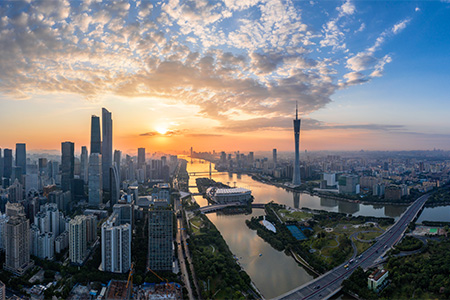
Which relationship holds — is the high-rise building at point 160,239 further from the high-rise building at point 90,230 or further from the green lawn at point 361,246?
the green lawn at point 361,246

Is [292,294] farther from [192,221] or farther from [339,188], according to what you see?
[339,188]

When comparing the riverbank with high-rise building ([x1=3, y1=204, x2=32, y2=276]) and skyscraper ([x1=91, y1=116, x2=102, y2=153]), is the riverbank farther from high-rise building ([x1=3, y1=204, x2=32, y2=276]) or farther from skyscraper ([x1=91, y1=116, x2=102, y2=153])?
skyscraper ([x1=91, y1=116, x2=102, y2=153])

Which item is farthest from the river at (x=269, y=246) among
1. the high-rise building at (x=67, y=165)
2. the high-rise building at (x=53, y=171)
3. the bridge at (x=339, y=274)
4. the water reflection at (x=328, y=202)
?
the high-rise building at (x=53, y=171)

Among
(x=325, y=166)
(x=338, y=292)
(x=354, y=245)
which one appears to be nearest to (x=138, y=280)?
(x=338, y=292)

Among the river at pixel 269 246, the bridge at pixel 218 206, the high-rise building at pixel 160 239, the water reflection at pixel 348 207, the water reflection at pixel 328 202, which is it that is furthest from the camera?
the water reflection at pixel 328 202

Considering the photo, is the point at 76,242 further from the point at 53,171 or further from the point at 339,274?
the point at 53,171

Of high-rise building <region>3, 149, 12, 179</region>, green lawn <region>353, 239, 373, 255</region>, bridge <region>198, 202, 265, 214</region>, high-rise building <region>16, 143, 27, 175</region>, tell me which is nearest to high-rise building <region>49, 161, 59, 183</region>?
high-rise building <region>16, 143, 27, 175</region>
